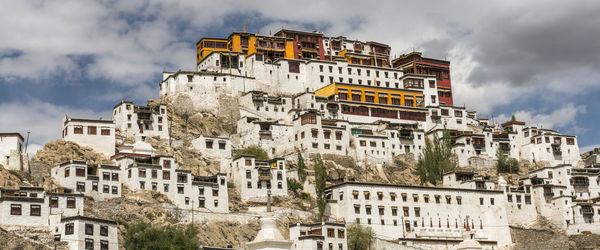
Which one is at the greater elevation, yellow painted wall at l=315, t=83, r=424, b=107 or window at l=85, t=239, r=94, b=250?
yellow painted wall at l=315, t=83, r=424, b=107

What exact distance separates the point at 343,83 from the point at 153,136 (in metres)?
30.9

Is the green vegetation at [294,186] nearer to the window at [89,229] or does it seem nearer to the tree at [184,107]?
the tree at [184,107]

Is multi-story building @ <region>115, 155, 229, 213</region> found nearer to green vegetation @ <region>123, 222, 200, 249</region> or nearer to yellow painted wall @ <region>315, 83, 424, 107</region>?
green vegetation @ <region>123, 222, 200, 249</region>

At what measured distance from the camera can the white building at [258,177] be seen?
8481cm

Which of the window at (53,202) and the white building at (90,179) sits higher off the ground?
the white building at (90,179)

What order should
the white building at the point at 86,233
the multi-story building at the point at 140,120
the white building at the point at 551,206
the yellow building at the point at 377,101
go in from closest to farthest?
the white building at the point at 86,233
the multi-story building at the point at 140,120
the white building at the point at 551,206
the yellow building at the point at 377,101

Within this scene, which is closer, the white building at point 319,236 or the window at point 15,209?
the window at point 15,209

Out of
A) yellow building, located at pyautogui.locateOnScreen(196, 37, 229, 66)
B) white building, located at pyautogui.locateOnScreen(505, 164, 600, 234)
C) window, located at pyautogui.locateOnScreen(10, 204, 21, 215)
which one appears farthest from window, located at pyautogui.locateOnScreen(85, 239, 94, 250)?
yellow building, located at pyautogui.locateOnScreen(196, 37, 229, 66)

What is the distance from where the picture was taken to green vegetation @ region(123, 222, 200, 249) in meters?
64.6

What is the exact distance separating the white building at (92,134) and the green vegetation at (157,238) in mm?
20796

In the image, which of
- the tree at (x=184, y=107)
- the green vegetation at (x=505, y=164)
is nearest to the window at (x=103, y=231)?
the tree at (x=184, y=107)

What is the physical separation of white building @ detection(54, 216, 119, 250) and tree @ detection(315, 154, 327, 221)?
79.3 ft

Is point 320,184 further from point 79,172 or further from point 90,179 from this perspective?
point 79,172

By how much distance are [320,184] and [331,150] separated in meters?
13.2
